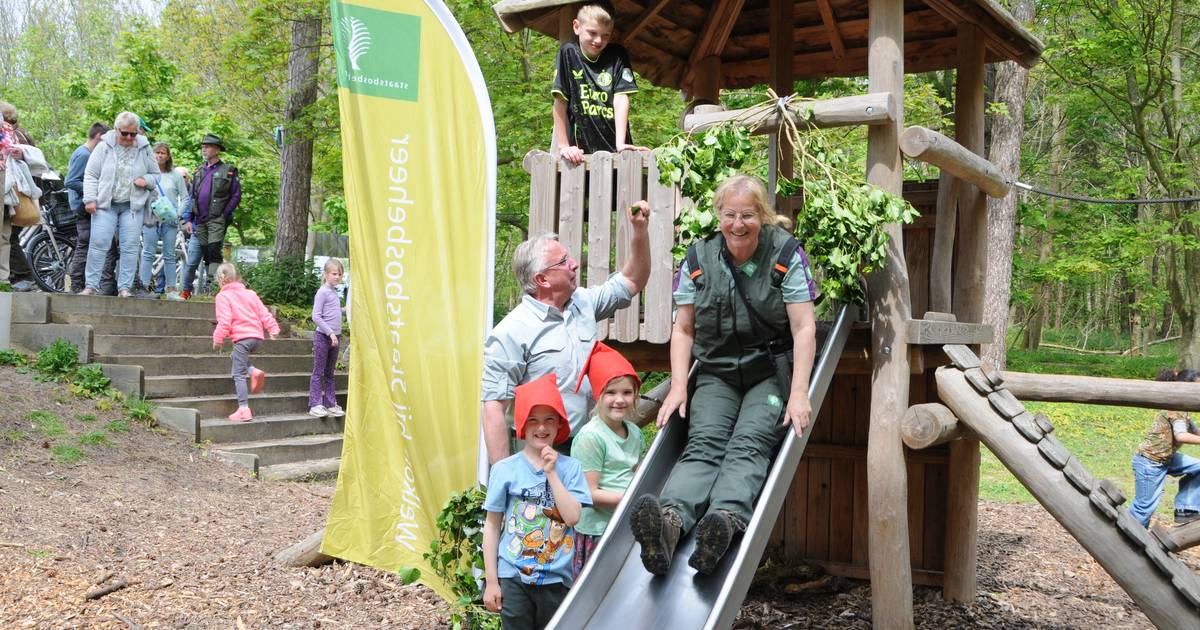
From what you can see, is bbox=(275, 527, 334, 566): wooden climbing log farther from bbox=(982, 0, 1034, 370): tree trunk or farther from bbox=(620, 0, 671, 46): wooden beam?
bbox=(982, 0, 1034, 370): tree trunk

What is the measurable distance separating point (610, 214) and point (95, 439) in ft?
17.8

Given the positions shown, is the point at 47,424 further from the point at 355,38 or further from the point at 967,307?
the point at 967,307

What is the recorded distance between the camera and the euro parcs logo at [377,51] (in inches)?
205

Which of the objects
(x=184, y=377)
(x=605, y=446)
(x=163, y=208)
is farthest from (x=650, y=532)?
(x=163, y=208)

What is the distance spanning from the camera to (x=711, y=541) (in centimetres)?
339

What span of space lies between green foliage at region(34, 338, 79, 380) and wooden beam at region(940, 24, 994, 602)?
7795 millimetres

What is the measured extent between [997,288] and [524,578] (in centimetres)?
1218

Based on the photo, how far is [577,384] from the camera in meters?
3.90

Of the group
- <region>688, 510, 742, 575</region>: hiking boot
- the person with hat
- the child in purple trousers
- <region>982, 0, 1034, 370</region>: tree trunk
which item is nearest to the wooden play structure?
<region>688, 510, 742, 575</region>: hiking boot

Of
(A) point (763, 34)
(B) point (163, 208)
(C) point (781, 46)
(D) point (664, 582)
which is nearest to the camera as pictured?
(D) point (664, 582)

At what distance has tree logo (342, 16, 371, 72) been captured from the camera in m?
5.21

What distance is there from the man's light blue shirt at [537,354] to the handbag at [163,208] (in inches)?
293

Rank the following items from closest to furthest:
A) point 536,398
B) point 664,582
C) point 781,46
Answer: point 536,398 → point 664,582 → point 781,46

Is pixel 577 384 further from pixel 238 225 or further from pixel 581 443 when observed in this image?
pixel 238 225
